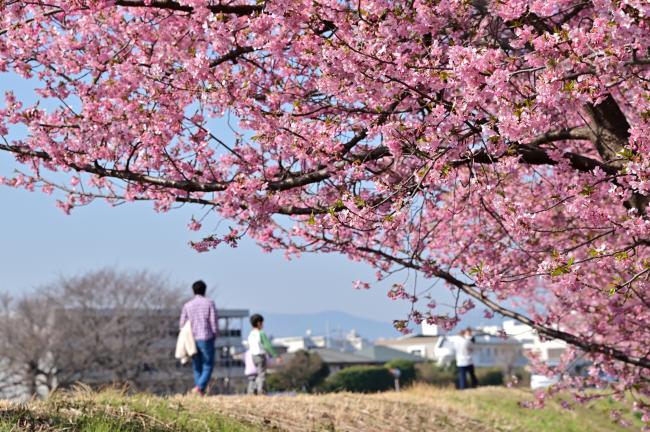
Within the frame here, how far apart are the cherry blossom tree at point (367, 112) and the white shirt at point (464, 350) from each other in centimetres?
1188

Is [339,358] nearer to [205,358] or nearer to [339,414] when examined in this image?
[205,358]

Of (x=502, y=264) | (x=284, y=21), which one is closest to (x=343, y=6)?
(x=284, y=21)

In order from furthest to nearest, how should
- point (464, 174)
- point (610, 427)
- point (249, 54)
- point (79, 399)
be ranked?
point (610, 427) → point (464, 174) → point (79, 399) → point (249, 54)

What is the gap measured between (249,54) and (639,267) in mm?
3744

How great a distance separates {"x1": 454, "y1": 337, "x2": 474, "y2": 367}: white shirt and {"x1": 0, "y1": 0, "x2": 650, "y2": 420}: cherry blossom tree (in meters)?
11.9

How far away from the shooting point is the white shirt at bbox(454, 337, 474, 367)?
2084cm

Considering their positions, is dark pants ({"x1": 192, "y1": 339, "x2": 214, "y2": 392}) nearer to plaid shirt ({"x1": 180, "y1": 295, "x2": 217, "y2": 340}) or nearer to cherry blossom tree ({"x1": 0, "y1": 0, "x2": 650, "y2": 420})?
plaid shirt ({"x1": 180, "y1": 295, "x2": 217, "y2": 340})

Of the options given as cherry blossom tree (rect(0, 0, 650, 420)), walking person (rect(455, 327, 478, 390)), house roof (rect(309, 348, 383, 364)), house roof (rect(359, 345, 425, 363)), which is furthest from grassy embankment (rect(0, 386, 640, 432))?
house roof (rect(359, 345, 425, 363))

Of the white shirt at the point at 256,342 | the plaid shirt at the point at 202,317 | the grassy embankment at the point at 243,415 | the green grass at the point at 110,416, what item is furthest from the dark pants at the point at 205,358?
the green grass at the point at 110,416

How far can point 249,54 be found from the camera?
7.33m

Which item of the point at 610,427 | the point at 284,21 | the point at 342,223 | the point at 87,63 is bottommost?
the point at 610,427

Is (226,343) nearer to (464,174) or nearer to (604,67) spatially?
(464,174)

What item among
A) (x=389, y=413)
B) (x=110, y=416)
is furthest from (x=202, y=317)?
(x=110, y=416)

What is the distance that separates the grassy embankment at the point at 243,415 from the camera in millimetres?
7164
